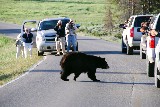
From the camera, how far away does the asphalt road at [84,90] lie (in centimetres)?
1189

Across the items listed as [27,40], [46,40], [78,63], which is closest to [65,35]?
[46,40]

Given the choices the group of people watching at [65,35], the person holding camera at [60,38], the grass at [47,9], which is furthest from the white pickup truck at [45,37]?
the grass at [47,9]

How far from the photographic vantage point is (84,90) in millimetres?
13805

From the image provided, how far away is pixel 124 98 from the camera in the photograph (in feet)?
40.8

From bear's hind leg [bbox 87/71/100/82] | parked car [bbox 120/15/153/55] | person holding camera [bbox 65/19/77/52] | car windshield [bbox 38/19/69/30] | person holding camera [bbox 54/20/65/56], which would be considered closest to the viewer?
bear's hind leg [bbox 87/71/100/82]

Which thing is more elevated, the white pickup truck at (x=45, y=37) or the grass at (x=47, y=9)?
the white pickup truck at (x=45, y=37)

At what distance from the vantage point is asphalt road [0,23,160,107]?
11.9 meters

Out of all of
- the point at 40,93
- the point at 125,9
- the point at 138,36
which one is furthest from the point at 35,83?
the point at 125,9

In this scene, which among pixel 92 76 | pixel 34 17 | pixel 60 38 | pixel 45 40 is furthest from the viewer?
pixel 34 17

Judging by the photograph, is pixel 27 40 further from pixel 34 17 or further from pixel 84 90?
pixel 34 17

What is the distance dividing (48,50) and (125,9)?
1280 inches

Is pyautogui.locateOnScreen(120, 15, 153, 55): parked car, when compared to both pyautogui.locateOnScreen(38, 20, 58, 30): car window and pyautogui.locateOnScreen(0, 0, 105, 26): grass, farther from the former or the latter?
pyautogui.locateOnScreen(0, 0, 105, 26): grass

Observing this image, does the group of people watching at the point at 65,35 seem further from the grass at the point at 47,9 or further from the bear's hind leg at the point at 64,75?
the grass at the point at 47,9

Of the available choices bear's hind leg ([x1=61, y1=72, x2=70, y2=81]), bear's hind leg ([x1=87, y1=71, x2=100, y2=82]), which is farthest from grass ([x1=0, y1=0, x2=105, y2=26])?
bear's hind leg ([x1=87, y1=71, x2=100, y2=82])
